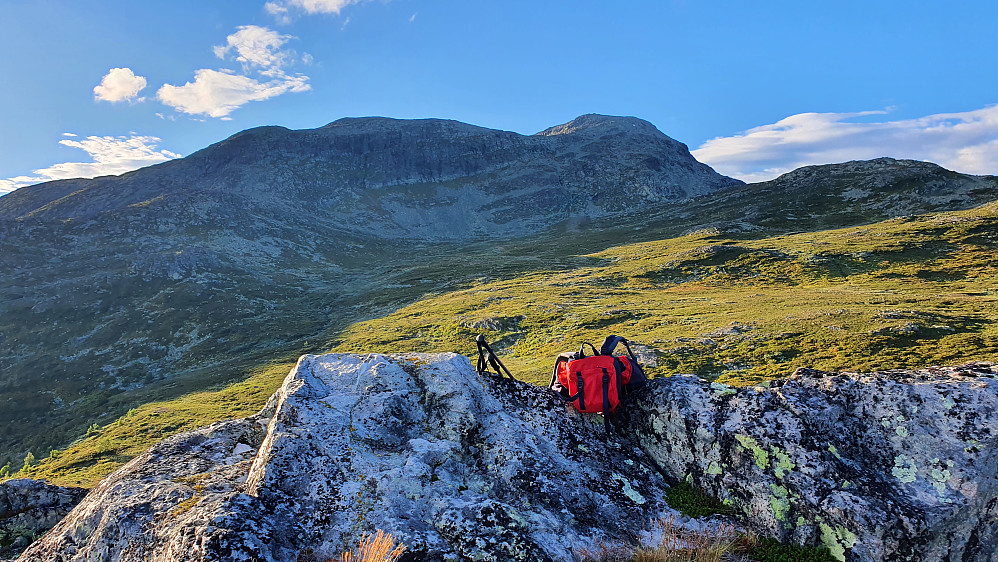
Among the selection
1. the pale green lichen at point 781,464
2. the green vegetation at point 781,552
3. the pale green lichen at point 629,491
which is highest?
the pale green lichen at point 781,464

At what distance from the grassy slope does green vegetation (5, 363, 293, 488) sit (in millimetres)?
131

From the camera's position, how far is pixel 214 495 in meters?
6.10

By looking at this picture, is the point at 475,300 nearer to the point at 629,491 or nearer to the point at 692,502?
the point at 629,491

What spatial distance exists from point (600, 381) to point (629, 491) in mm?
2056

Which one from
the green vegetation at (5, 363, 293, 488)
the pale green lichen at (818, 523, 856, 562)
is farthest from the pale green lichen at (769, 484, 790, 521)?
the green vegetation at (5, 363, 293, 488)

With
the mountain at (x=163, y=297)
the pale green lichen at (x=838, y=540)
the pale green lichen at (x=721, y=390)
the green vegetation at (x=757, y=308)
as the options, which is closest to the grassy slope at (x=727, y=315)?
the green vegetation at (x=757, y=308)

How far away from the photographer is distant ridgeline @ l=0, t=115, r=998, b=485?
73.1ft

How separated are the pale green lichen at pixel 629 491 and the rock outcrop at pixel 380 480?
0.04 meters

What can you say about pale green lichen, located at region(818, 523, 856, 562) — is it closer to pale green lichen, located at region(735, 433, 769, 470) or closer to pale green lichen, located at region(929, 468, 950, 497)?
pale green lichen, located at region(735, 433, 769, 470)

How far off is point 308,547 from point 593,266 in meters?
69.2

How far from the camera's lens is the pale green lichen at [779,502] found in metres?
6.69

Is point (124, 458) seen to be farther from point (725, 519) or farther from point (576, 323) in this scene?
point (576, 323)

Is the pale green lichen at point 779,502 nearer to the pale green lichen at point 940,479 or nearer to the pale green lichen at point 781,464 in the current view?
the pale green lichen at point 781,464

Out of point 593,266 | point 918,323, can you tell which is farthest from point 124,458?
point 593,266
